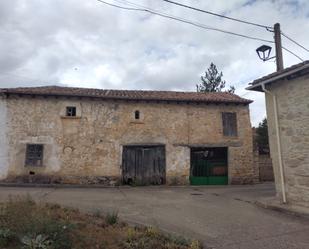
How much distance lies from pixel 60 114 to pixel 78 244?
40.9 feet

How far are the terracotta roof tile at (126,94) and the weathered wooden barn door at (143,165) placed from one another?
2.77m

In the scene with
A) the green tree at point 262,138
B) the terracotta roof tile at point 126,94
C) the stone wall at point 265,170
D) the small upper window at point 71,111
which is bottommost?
the stone wall at point 265,170

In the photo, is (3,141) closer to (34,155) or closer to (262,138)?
(34,155)

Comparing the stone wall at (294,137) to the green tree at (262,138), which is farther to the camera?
the green tree at (262,138)

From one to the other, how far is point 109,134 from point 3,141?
5.35 meters

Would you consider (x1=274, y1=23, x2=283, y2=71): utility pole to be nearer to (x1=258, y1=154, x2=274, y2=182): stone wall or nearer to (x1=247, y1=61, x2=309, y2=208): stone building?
(x1=247, y1=61, x2=309, y2=208): stone building

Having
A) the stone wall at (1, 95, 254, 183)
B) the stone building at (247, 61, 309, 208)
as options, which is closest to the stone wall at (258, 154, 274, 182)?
the stone wall at (1, 95, 254, 183)

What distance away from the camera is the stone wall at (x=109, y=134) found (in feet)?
54.2

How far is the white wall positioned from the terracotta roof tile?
859mm

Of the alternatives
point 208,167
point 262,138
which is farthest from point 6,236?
point 262,138

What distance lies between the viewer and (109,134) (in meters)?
17.2

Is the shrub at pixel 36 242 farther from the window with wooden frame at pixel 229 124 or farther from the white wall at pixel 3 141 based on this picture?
the window with wooden frame at pixel 229 124

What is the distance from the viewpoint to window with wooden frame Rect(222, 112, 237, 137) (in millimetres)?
18219

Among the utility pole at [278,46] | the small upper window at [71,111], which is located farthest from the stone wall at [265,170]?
the small upper window at [71,111]
